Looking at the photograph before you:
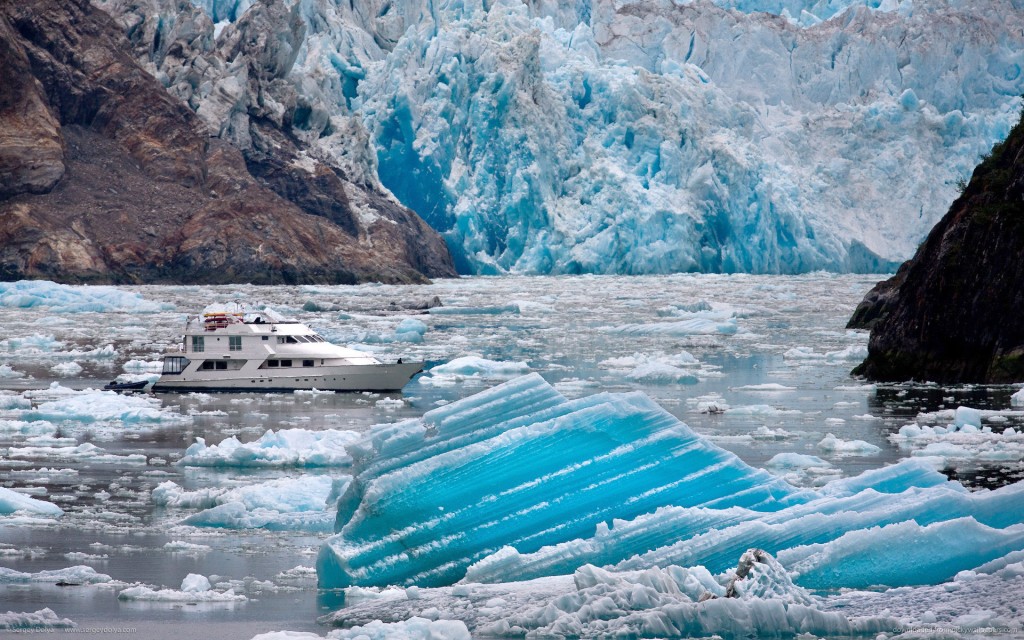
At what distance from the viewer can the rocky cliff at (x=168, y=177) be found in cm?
7069

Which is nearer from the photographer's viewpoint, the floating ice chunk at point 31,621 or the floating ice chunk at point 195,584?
the floating ice chunk at point 31,621

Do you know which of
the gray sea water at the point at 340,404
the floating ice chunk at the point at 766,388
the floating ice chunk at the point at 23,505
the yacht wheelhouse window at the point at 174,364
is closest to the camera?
the gray sea water at the point at 340,404

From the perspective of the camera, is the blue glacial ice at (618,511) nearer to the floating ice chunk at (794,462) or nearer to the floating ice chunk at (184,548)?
the floating ice chunk at (184,548)

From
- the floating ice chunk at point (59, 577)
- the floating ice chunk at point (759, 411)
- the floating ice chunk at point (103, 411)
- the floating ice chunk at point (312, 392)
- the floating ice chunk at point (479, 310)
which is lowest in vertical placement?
the floating ice chunk at point (59, 577)

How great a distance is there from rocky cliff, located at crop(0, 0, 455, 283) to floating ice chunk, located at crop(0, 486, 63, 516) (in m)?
58.5

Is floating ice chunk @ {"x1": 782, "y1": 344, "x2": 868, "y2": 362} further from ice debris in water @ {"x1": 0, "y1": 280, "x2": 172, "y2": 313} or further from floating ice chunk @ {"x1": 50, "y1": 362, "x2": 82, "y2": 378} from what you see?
ice debris in water @ {"x1": 0, "y1": 280, "x2": 172, "y2": 313}

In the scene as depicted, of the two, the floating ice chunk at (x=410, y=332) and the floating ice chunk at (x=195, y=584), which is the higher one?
the floating ice chunk at (x=410, y=332)

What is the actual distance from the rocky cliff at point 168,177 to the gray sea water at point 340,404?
731 inches

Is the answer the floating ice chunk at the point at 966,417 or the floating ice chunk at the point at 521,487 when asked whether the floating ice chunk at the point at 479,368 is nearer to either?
the floating ice chunk at the point at 966,417

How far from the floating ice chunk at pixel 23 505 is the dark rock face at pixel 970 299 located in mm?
15524

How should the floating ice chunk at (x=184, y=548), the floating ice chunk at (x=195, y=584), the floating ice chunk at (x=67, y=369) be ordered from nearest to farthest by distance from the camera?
the floating ice chunk at (x=195, y=584) < the floating ice chunk at (x=184, y=548) < the floating ice chunk at (x=67, y=369)

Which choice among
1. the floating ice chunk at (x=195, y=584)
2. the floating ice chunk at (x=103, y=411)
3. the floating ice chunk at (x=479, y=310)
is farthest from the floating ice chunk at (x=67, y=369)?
the floating ice chunk at (x=479, y=310)

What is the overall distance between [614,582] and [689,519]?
101 centimetres

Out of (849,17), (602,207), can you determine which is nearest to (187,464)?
(602,207)
